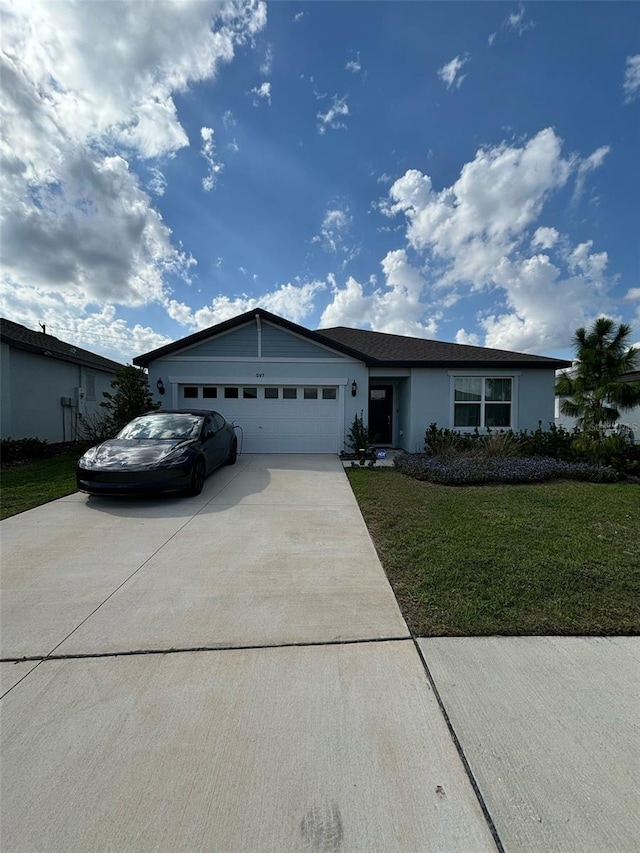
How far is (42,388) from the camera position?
1238 centimetres

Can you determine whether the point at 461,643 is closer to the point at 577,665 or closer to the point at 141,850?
the point at 577,665

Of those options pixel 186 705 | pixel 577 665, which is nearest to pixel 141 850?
pixel 186 705

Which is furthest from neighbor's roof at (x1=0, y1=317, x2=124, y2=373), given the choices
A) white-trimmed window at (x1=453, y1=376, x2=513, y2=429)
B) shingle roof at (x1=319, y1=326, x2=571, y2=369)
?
white-trimmed window at (x1=453, y1=376, x2=513, y2=429)

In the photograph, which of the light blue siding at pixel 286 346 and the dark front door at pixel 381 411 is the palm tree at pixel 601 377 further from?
the light blue siding at pixel 286 346

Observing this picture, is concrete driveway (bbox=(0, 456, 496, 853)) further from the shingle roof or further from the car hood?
the shingle roof

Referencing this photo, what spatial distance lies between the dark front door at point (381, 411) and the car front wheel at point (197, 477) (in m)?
7.45

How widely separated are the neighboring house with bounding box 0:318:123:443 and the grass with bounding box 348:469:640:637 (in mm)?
11611

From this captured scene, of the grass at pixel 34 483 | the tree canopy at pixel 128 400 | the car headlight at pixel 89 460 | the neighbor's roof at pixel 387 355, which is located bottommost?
the grass at pixel 34 483

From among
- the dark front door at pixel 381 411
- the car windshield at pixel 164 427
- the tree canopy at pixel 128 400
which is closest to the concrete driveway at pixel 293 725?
A: the car windshield at pixel 164 427

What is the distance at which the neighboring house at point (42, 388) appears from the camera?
35.9ft

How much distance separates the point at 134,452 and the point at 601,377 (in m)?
10.7

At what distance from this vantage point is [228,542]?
4.16 meters

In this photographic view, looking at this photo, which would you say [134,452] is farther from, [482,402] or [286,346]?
[482,402]

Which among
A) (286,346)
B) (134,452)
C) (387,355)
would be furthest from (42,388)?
(387,355)
